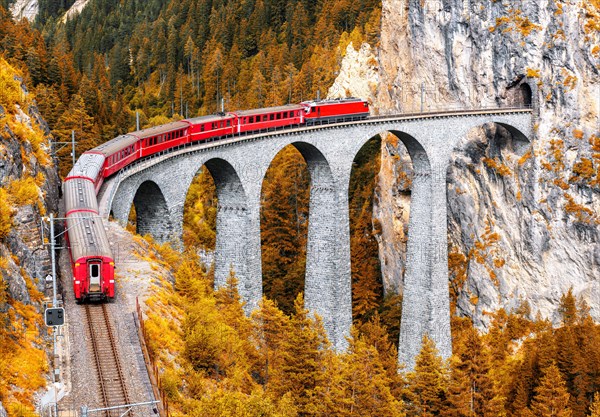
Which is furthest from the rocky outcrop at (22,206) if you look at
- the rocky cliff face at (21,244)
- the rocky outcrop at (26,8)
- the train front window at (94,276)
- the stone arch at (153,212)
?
the rocky outcrop at (26,8)

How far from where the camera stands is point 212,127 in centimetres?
4884

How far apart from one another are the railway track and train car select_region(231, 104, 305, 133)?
963 inches

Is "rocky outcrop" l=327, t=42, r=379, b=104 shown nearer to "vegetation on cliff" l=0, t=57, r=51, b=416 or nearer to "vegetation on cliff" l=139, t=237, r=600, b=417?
"vegetation on cliff" l=139, t=237, r=600, b=417

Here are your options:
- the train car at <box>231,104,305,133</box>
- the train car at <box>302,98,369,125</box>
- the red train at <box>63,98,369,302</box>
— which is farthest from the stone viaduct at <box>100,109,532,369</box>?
the train car at <box>302,98,369,125</box>

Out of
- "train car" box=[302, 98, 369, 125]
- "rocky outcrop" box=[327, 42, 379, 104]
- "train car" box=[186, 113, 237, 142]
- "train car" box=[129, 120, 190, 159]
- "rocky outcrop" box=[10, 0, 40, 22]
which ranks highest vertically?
"rocky outcrop" box=[10, 0, 40, 22]

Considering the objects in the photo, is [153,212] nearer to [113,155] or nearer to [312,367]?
[113,155]

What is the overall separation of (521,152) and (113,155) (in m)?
34.2

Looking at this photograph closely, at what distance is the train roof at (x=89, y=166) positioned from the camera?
36.5 m

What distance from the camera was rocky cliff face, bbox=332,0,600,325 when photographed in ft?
192

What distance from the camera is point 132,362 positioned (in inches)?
966

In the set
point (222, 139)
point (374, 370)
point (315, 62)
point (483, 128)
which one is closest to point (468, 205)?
point (483, 128)

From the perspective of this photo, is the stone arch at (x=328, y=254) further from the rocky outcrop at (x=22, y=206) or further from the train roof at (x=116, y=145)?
the rocky outcrop at (x=22, y=206)

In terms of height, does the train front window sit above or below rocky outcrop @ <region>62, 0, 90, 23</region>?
below

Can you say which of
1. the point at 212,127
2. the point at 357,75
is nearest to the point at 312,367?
the point at 212,127
